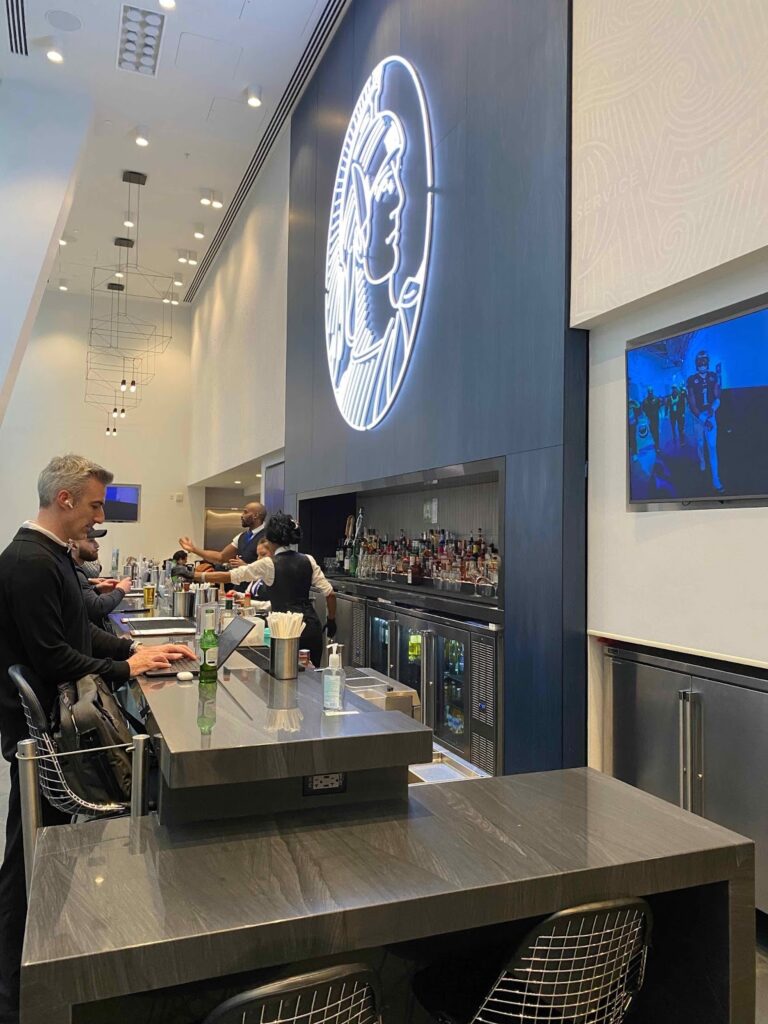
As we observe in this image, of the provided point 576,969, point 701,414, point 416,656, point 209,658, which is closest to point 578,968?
point 576,969

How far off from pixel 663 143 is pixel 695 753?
2183 mm

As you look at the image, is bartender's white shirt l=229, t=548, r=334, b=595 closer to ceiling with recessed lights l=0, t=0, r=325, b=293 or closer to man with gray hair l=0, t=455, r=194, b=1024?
man with gray hair l=0, t=455, r=194, b=1024

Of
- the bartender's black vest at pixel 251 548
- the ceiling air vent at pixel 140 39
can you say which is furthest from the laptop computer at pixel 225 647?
the ceiling air vent at pixel 140 39

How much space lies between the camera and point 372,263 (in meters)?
5.15

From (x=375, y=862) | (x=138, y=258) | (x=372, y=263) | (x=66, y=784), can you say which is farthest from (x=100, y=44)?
(x=375, y=862)

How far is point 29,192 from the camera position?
6512 mm

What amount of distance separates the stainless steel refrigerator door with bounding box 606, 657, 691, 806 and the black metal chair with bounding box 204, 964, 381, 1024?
5.97 feet

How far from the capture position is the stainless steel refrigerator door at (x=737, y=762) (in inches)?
89.2

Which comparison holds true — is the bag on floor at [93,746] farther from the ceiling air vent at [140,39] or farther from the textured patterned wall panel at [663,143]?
the ceiling air vent at [140,39]

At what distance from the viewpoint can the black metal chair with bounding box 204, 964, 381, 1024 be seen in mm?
986

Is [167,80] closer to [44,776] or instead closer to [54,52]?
[54,52]

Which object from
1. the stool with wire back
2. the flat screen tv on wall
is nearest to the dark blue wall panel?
the flat screen tv on wall

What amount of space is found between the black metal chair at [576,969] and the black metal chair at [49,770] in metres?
0.97

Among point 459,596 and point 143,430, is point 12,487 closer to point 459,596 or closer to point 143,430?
point 143,430
